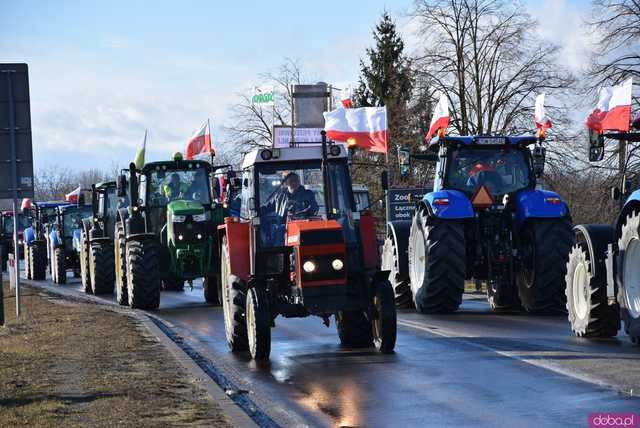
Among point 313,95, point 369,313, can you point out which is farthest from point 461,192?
point 313,95

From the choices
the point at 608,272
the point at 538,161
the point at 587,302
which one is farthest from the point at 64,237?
the point at 608,272

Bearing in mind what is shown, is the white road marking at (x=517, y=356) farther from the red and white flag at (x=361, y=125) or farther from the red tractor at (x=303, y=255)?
the red and white flag at (x=361, y=125)

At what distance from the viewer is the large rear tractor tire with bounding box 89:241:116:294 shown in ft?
98.3

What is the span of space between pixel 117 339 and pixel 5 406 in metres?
6.35

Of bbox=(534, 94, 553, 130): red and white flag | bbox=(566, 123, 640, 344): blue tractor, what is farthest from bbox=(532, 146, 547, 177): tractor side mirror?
bbox=(566, 123, 640, 344): blue tractor

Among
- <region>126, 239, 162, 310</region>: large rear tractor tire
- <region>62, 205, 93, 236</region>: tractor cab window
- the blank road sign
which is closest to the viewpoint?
the blank road sign

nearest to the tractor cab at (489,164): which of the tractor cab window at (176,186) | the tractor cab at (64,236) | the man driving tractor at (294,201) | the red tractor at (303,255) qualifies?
the red tractor at (303,255)

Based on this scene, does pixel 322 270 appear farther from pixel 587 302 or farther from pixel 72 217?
pixel 72 217

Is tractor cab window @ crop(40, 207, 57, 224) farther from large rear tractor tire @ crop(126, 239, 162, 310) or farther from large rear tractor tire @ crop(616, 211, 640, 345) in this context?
large rear tractor tire @ crop(616, 211, 640, 345)

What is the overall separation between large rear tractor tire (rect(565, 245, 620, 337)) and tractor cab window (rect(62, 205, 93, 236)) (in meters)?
26.0

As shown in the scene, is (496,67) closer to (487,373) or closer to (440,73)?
(440,73)

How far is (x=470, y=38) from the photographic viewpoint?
50.6 m

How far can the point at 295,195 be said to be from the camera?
14.6 meters
